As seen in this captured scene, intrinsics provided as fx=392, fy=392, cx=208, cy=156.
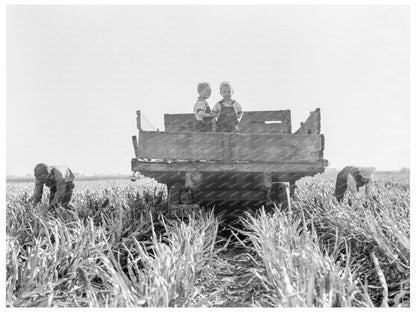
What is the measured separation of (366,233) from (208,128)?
2.56 meters

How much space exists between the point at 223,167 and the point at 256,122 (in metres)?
2.58

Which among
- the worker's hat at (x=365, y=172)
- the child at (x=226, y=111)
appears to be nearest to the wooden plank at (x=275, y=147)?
the child at (x=226, y=111)

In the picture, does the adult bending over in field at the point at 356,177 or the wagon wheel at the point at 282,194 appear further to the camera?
the adult bending over in field at the point at 356,177

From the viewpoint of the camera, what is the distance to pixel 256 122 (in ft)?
22.0

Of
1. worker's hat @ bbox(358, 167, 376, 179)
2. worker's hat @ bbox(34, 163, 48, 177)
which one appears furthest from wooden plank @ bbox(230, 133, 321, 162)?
worker's hat @ bbox(34, 163, 48, 177)

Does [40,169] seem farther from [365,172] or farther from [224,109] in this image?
[365,172]

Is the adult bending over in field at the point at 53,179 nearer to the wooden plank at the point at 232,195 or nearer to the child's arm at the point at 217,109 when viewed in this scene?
the wooden plank at the point at 232,195

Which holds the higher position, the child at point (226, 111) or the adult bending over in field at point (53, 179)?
the child at point (226, 111)

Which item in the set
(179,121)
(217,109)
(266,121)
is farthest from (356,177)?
(179,121)

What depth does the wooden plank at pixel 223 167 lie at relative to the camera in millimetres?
4328

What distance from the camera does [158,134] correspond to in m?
4.29

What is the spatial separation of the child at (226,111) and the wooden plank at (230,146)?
2.64 ft

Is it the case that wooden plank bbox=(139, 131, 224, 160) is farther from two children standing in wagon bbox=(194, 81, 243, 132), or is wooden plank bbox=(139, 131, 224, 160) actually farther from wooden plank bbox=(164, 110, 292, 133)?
wooden plank bbox=(164, 110, 292, 133)
